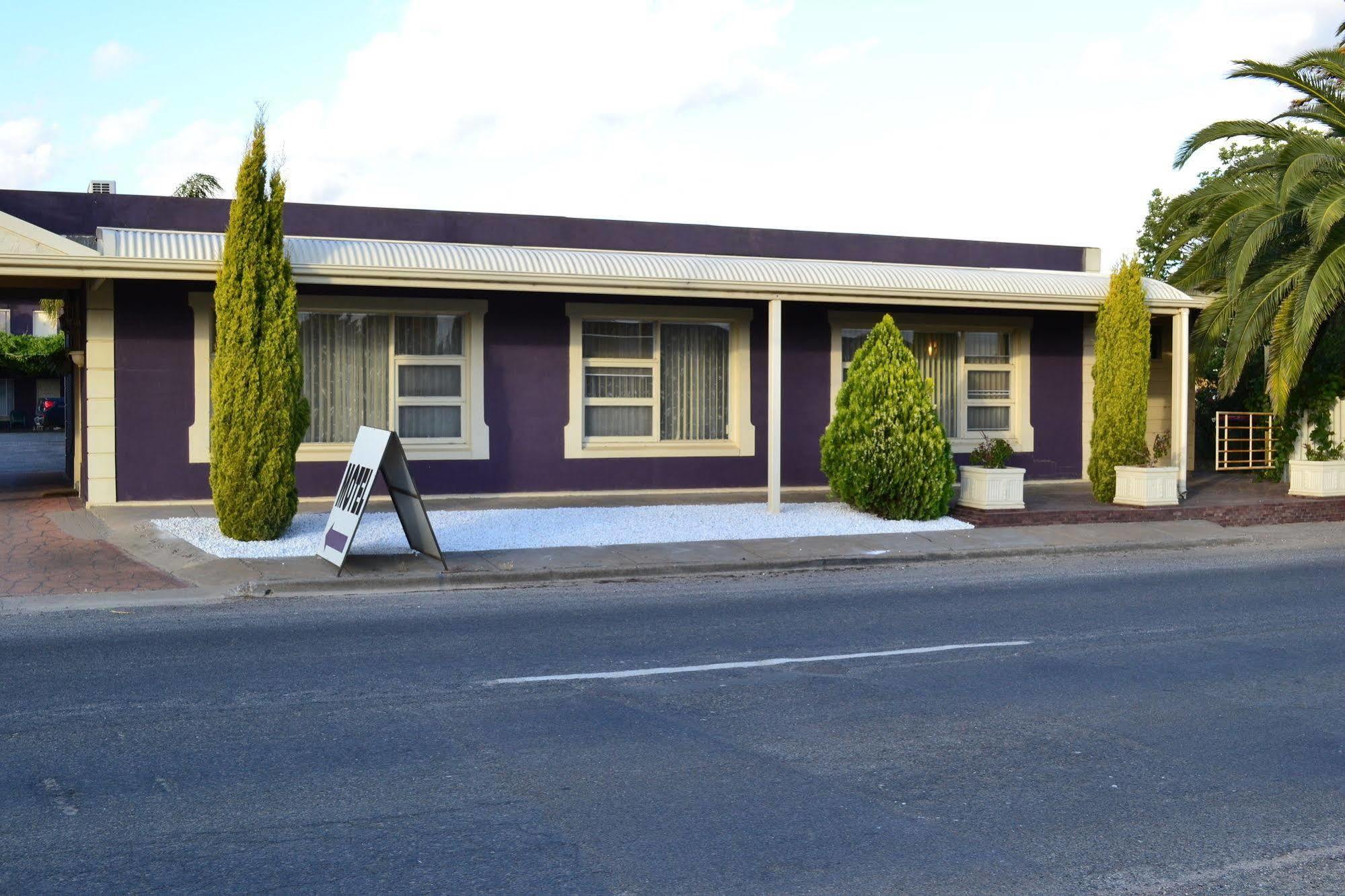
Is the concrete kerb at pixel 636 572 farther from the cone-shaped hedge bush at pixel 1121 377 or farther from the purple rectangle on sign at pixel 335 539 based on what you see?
the cone-shaped hedge bush at pixel 1121 377

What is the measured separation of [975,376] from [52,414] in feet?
106

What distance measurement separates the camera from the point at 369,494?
449 inches

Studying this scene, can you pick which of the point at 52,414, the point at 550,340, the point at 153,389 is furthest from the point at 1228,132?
the point at 52,414

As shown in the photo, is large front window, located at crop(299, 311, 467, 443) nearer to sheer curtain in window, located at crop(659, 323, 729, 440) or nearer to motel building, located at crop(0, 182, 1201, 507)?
motel building, located at crop(0, 182, 1201, 507)

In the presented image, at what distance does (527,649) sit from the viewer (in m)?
8.73

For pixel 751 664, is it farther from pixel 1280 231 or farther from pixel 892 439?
pixel 1280 231

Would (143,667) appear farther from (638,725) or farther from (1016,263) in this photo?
(1016,263)

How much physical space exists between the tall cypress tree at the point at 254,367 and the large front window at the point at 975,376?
1028 cm

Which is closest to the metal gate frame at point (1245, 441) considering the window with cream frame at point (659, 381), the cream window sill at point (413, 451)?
the window with cream frame at point (659, 381)

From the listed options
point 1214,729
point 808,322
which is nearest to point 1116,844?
point 1214,729

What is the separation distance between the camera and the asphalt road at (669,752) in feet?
15.8

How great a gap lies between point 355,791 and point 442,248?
1154 cm

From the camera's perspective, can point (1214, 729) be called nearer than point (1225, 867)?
No

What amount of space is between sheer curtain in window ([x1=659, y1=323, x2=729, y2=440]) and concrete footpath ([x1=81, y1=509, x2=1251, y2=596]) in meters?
4.38
